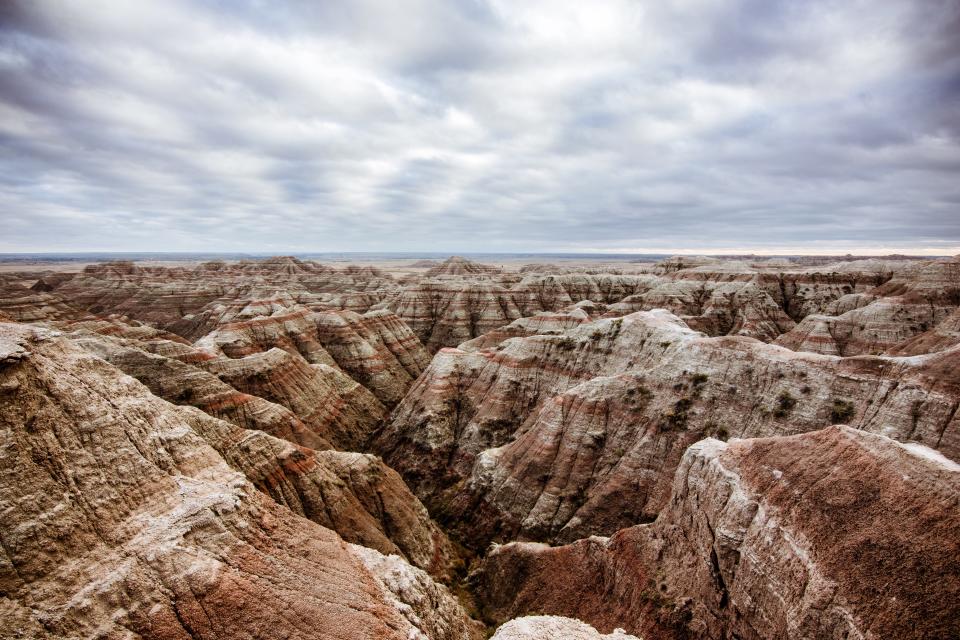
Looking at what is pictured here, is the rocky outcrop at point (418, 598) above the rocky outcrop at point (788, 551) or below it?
below

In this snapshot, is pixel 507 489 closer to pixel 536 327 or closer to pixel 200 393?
pixel 200 393

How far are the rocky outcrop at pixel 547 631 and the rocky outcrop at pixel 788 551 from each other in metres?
3.45

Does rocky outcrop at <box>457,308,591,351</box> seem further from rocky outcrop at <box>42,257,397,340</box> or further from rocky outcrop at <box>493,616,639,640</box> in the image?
rocky outcrop at <box>493,616,639,640</box>

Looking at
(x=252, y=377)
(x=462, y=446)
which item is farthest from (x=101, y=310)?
(x=462, y=446)

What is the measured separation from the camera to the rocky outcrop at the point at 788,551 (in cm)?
1328

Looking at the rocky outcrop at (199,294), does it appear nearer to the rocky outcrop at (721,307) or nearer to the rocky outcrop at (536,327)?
the rocky outcrop at (536,327)

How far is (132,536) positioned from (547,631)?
14.6m

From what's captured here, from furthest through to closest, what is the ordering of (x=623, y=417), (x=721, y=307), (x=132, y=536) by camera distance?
(x=721, y=307) → (x=623, y=417) → (x=132, y=536)

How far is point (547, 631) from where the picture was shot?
17047 mm

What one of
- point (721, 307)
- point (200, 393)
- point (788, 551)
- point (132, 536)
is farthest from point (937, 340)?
point (200, 393)

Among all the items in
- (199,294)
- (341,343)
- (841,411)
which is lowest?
(341,343)

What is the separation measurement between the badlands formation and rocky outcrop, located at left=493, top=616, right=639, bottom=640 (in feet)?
0.49

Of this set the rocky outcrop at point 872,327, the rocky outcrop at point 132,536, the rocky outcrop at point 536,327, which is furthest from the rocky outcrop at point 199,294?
the rocky outcrop at point 872,327

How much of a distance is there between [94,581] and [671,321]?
41969 millimetres
